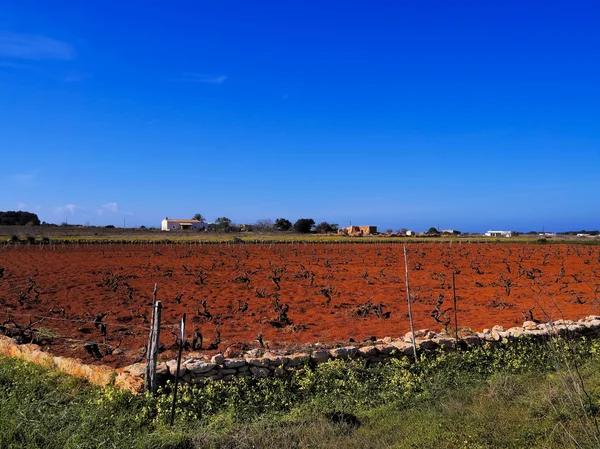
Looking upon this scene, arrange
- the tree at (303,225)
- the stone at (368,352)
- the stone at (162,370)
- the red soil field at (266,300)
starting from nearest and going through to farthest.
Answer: the stone at (162,370) → the stone at (368,352) → the red soil field at (266,300) → the tree at (303,225)

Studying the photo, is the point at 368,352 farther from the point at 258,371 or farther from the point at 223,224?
the point at 223,224

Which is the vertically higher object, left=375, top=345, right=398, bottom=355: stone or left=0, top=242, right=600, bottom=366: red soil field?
left=375, top=345, right=398, bottom=355: stone

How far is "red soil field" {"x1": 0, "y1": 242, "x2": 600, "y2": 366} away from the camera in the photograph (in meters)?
12.2

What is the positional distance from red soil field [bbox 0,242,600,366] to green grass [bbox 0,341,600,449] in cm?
158

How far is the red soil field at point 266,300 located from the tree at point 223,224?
6854cm

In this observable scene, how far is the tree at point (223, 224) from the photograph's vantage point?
98.6 m

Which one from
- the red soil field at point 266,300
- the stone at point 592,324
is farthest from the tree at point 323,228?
the stone at point 592,324

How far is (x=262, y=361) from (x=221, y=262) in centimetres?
2313

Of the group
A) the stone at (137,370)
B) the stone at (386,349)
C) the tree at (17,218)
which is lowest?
the stone at (386,349)

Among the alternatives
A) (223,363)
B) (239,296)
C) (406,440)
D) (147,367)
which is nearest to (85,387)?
(147,367)

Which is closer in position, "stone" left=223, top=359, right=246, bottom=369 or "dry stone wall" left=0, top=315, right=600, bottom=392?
"dry stone wall" left=0, top=315, right=600, bottom=392

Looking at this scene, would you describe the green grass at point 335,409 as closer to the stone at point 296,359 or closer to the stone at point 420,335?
the stone at point 296,359

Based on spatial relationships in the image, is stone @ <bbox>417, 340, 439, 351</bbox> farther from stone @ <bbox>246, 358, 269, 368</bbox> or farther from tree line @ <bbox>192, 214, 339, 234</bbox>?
tree line @ <bbox>192, 214, 339, 234</bbox>

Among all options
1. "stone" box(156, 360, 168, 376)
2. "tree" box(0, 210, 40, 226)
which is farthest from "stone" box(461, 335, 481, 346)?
"tree" box(0, 210, 40, 226)
